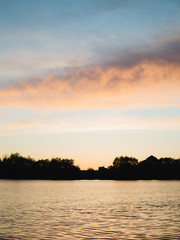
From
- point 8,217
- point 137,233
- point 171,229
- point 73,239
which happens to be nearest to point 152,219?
point 171,229

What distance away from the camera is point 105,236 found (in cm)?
3089

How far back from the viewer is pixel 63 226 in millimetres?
37250

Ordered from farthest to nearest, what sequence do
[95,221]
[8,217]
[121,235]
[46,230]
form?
[8,217] → [95,221] → [46,230] → [121,235]

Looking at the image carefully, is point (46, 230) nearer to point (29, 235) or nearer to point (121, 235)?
point (29, 235)

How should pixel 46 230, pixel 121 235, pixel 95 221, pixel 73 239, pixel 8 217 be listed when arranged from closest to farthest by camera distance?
1. pixel 73 239
2. pixel 121 235
3. pixel 46 230
4. pixel 95 221
5. pixel 8 217

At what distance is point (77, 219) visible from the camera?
42.8 metres

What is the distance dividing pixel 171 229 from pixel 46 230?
45.7 ft

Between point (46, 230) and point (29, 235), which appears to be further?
point (46, 230)

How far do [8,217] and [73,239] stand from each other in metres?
17.4

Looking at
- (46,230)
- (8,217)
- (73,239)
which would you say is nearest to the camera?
(73,239)

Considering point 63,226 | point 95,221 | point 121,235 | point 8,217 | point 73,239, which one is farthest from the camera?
point 8,217

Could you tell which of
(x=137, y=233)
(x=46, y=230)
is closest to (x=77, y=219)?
(x=46, y=230)

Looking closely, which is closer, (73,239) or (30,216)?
(73,239)

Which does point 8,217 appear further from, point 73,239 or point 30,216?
point 73,239
